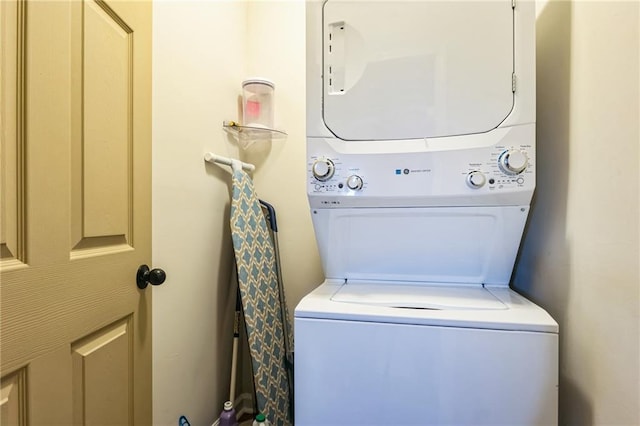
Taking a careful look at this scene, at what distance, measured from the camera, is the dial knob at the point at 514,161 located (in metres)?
0.89

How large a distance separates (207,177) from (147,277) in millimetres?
528

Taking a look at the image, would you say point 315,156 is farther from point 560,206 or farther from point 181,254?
point 560,206

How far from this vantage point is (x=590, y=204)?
30.8 inches

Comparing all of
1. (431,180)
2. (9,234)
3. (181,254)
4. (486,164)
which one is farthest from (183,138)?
(486,164)

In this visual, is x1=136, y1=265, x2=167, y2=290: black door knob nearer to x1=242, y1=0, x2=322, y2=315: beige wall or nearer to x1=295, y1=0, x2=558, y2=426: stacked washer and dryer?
x1=295, y1=0, x2=558, y2=426: stacked washer and dryer

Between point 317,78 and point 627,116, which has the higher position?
point 317,78

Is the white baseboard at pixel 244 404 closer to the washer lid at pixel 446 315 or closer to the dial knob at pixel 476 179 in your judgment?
the washer lid at pixel 446 315

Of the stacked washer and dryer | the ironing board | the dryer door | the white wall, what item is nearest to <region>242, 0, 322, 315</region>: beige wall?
the white wall

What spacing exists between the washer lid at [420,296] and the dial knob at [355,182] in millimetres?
359

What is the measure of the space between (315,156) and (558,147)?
81 centimetres

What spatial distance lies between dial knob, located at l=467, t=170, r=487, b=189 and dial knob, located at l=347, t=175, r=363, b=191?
0.35 metres

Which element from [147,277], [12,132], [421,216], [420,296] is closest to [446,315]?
[420,296]

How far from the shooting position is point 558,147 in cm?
96

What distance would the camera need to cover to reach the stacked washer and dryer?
0.73 meters
